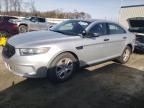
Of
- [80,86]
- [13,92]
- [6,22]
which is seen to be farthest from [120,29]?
[6,22]

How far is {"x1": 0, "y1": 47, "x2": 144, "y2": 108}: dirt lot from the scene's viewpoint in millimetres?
4578

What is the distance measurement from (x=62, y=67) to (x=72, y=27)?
4.70 ft

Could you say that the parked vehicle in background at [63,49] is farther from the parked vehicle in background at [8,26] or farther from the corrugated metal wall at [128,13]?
the parked vehicle in background at [8,26]

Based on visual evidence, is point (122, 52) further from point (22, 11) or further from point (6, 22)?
point (22, 11)

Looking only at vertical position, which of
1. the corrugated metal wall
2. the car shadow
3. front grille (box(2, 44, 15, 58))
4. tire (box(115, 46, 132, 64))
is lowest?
the car shadow

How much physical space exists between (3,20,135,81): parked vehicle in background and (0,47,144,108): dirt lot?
37 centimetres

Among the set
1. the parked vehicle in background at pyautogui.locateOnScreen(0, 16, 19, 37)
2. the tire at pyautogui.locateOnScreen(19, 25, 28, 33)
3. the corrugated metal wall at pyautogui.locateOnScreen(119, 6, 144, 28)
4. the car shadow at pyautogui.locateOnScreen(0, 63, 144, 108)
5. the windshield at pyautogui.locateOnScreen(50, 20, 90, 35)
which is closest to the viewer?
the car shadow at pyautogui.locateOnScreen(0, 63, 144, 108)

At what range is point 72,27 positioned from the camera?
21.1 feet

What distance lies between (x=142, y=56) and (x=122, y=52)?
83.3 inches

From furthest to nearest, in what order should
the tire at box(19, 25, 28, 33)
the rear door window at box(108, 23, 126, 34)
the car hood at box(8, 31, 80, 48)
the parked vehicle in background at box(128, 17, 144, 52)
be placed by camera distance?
the tire at box(19, 25, 28, 33) → the parked vehicle in background at box(128, 17, 144, 52) → the rear door window at box(108, 23, 126, 34) → the car hood at box(8, 31, 80, 48)

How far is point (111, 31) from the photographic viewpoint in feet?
23.2

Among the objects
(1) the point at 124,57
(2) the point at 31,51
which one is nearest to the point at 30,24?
(1) the point at 124,57

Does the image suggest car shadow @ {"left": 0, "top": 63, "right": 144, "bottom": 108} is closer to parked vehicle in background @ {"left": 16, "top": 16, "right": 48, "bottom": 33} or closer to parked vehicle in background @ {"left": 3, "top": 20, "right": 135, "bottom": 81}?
parked vehicle in background @ {"left": 3, "top": 20, "right": 135, "bottom": 81}

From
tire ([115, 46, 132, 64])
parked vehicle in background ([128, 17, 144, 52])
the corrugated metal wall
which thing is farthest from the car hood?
the corrugated metal wall
